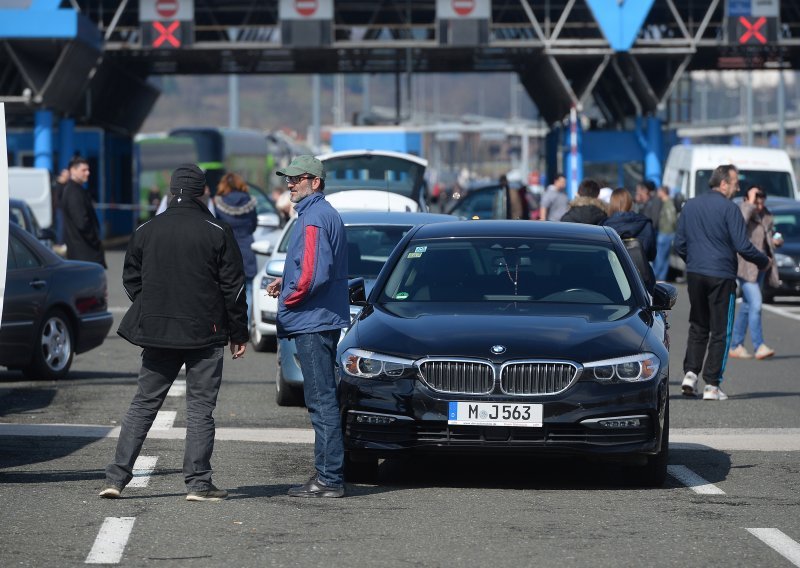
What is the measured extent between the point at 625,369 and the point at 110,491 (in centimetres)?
262

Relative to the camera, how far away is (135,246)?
800cm

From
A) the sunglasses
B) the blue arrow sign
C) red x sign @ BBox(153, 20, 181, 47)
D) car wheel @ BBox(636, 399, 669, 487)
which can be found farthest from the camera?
red x sign @ BBox(153, 20, 181, 47)

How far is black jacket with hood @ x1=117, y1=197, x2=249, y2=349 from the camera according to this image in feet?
26.0

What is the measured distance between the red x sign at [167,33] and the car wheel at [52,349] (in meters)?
26.0

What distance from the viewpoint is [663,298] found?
9656mm

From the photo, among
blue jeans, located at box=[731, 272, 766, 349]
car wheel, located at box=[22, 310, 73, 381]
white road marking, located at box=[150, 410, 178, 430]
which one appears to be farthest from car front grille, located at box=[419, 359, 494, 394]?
blue jeans, located at box=[731, 272, 766, 349]

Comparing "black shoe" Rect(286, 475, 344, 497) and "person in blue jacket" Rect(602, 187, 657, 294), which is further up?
"person in blue jacket" Rect(602, 187, 657, 294)

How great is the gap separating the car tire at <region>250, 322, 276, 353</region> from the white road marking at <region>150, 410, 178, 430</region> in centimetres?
403

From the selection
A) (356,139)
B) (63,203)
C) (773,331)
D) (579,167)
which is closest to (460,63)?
(579,167)

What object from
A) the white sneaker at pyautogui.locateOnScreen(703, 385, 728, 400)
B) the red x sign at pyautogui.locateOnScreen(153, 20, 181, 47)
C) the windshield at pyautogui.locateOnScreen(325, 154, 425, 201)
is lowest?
the white sneaker at pyautogui.locateOnScreen(703, 385, 728, 400)

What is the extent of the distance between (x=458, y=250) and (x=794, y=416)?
3542 mm

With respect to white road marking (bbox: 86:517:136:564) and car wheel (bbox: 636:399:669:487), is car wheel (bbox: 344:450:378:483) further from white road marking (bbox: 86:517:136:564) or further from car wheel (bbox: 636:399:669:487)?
white road marking (bbox: 86:517:136:564)

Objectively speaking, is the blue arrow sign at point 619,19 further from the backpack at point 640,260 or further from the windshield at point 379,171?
Answer: the backpack at point 640,260

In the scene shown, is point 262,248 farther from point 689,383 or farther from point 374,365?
point 374,365
